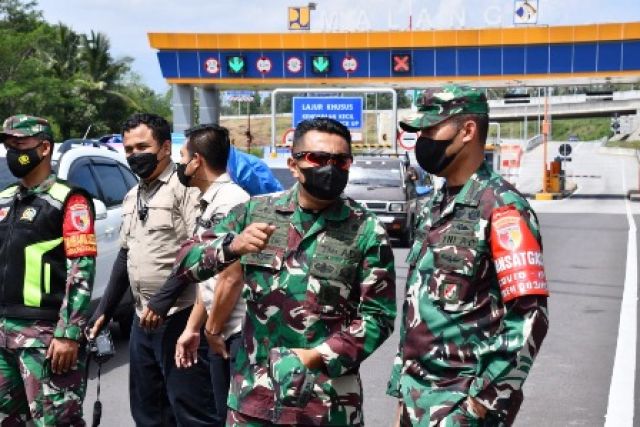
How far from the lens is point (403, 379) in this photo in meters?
3.14

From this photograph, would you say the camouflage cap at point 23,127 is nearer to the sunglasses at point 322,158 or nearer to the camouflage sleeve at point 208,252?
the camouflage sleeve at point 208,252

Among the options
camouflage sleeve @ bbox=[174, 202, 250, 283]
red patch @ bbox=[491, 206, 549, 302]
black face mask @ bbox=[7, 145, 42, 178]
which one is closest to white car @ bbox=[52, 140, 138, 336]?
black face mask @ bbox=[7, 145, 42, 178]

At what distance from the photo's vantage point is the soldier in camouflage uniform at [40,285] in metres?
4.25

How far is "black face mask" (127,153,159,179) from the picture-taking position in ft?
15.7

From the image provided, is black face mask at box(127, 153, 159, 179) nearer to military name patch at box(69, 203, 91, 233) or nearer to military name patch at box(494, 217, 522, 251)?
military name patch at box(69, 203, 91, 233)

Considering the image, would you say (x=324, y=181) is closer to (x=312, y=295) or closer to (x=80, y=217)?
(x=312, y=295)

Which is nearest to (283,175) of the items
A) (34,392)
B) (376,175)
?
(376,175)

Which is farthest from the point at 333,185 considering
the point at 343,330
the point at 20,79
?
the point at 20,79

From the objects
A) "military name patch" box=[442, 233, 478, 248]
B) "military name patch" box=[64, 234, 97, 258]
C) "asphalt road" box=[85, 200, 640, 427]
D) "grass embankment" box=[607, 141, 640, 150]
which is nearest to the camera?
→ "military name patch" box=[442, 233, 478, 248]

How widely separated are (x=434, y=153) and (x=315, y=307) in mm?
634

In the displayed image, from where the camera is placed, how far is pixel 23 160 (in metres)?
4.34

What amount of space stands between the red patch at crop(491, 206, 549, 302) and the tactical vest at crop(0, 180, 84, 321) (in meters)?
2.20

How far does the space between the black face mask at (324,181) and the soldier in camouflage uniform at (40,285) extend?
1.48 metres

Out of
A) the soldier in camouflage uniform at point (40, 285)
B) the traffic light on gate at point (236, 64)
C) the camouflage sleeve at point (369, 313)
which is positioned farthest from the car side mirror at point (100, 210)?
the traffic light on gate at point (236, 64)
